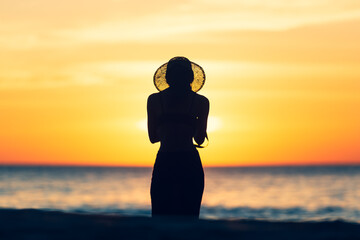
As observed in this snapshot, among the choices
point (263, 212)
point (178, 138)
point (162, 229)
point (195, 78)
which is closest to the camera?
point (162, 229)

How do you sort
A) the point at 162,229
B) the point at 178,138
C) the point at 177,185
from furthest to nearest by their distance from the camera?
1. the point at 177,185
2. the point at 178,138
3. the point at 162,229

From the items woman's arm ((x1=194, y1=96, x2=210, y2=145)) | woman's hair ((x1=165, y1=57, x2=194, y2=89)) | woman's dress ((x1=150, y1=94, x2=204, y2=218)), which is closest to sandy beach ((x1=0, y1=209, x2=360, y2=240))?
woman's dress ((x1=150, y1=94, x2=204, y2=218))

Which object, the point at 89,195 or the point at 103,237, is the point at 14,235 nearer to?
the point at 103,237

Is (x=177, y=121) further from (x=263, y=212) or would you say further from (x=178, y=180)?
(x=263, y=212)

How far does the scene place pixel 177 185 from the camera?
5625 mm

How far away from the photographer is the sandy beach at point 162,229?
382 cm

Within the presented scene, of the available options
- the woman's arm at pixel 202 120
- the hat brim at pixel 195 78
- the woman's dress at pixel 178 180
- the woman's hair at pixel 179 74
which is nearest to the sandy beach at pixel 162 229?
the woman's dress at pixel 178 180

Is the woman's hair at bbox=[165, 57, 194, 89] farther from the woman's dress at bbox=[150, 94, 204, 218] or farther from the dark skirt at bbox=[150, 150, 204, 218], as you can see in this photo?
the dark skirt at bbox=[150, 150, 204, 218]

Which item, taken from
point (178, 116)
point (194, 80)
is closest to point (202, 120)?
point (178, 116)

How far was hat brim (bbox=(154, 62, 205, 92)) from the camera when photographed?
5988 mm

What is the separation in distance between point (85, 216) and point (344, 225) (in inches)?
68.2

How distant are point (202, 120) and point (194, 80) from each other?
0.57 meters

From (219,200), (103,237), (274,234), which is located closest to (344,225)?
(274,234)

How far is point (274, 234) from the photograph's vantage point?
12.5 feet
